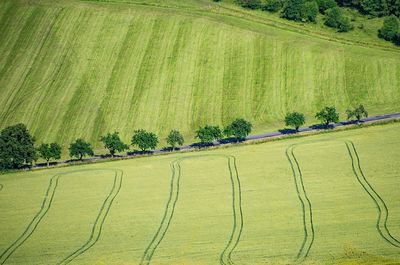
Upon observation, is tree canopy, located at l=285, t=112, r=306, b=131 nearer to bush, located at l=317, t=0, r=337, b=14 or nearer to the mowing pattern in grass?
the mowing pattern in grass

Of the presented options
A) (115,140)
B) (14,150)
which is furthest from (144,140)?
(14,150)

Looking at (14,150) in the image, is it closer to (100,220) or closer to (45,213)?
(45,213)

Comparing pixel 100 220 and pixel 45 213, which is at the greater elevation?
pixel 45 213

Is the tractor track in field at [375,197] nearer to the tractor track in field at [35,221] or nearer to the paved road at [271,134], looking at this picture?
the paved road at [271,134]

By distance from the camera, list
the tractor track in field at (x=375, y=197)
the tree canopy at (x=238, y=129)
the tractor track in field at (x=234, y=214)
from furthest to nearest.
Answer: the tree canopy at (x=238, y=129), the tractor track in field at (x=234, y=214), the tractor track in field at (x=375, y=197)

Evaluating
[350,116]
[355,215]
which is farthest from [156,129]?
[355,215]

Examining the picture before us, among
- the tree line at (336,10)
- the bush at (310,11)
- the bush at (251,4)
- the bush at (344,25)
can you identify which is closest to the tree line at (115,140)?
the tree line at (336,10)
